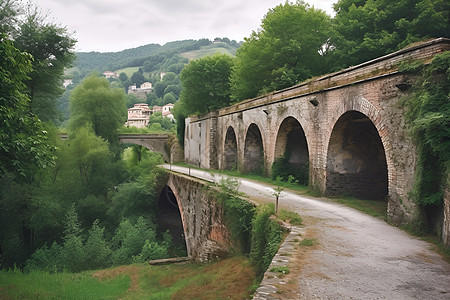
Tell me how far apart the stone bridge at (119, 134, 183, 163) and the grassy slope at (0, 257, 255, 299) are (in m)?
22.1

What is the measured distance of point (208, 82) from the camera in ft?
102

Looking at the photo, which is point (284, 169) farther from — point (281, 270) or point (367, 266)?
point (281, 270)

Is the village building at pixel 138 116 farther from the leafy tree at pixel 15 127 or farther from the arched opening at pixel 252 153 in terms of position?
the leafy tree at pixel 15 127

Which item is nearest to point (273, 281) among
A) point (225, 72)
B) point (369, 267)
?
point (369, 267)

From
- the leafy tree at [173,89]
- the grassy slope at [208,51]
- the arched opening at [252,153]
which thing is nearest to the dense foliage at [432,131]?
the arched opening at [252,153]

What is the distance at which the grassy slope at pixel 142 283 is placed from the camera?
6.93 meters

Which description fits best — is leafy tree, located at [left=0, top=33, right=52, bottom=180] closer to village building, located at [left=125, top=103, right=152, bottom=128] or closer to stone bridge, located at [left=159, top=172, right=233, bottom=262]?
stone bridge, located at [left=159, top=172, right=233, bottom=262]

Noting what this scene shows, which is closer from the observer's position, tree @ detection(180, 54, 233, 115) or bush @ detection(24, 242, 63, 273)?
bush @ detection(24, 242, 63, 273)

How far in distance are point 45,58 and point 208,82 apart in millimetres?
16246

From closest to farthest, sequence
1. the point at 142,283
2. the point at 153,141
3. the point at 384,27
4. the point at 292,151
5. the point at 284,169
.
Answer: the point at 142,283 < the point at 284,169 < the point at 292,151 < the point at 384,27 < the point at 153,141

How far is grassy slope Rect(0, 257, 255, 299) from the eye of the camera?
6930 millimetres

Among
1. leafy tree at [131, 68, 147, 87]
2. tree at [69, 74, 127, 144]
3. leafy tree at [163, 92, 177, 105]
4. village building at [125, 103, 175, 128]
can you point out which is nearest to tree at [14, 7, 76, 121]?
tree at [69, 74, 127, 144]

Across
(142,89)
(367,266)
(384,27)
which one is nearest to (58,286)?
(367,266)

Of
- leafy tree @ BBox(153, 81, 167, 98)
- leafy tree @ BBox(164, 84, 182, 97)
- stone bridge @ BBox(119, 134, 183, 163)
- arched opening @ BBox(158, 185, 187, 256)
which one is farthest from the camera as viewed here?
leafy tree @ BBox(153, 81, 167, 98)
